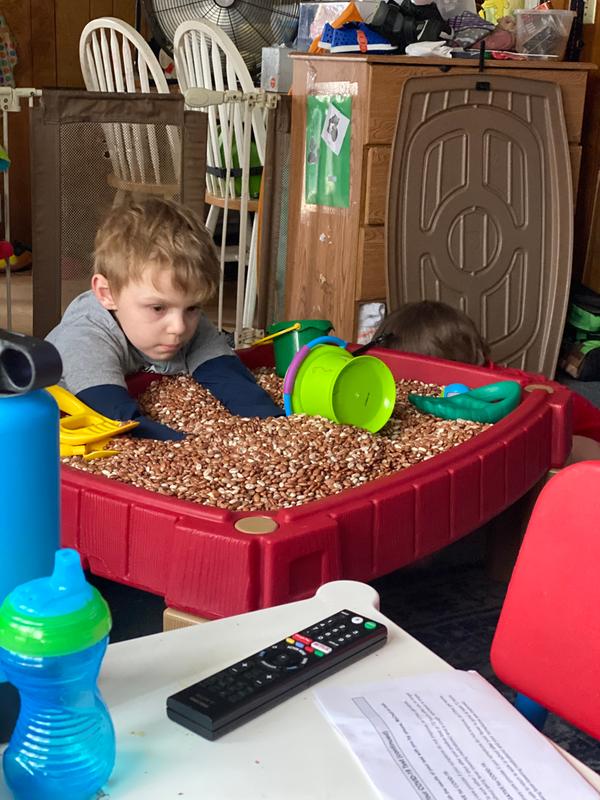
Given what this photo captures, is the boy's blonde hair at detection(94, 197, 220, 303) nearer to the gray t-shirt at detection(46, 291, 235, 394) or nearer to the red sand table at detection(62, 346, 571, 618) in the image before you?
the gray t-shirt at detection(46, 291, 235, 394)

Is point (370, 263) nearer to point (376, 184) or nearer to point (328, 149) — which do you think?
point (376, 184)

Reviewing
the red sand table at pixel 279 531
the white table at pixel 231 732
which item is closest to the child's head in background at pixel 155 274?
the red sand table at pixel 279 531

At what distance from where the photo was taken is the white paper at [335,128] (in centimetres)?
307

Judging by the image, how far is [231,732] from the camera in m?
0.71

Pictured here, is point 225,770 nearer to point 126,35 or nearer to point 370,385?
point 370,385

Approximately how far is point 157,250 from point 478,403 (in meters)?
0.70

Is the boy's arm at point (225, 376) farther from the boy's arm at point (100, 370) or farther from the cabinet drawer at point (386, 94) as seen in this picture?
the cabinet drawer at point (386, 94)

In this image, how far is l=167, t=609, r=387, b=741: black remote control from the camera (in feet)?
2.36

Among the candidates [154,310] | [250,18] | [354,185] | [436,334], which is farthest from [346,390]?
[250,18]

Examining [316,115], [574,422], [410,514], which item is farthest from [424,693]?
[316,115]

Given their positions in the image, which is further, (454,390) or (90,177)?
(90,177)

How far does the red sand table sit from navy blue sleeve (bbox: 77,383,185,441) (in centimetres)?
42

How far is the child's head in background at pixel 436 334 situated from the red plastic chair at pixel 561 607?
1508 millimetres

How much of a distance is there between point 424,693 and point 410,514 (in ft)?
2.80
